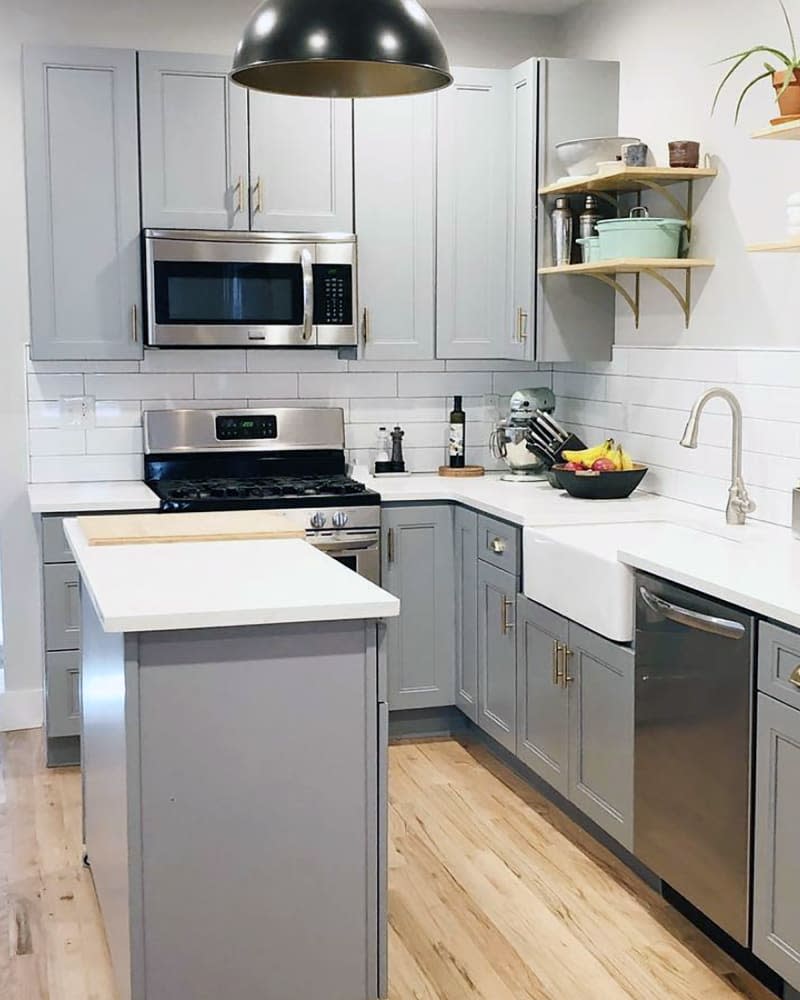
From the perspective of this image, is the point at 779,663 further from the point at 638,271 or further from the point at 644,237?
the point at 638,271

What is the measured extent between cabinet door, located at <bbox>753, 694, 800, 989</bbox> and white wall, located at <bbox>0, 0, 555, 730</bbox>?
2997 mm

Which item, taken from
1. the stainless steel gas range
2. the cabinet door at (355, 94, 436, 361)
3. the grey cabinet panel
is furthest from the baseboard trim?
the grey cabinet panel

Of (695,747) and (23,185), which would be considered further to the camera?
(23,185)

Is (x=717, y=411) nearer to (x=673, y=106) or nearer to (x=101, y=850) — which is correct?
(x=673, y=106)

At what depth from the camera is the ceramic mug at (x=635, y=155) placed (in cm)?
419

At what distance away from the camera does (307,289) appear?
4.71 metres

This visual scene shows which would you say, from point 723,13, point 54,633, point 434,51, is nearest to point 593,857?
point 54,633

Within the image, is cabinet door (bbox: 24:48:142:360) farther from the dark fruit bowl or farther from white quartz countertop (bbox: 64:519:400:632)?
the dark fruit bowl

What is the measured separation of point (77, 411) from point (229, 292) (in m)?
0.78

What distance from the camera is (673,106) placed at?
4336 mm

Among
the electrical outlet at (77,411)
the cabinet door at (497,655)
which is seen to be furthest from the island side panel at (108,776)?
the electrical outlet at (77,411)

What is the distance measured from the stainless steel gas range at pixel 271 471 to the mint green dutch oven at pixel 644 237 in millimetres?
1209

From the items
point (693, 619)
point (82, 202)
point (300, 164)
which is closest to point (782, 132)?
point (693, 619)

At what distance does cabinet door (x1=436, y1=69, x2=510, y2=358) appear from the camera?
15.9 feet
